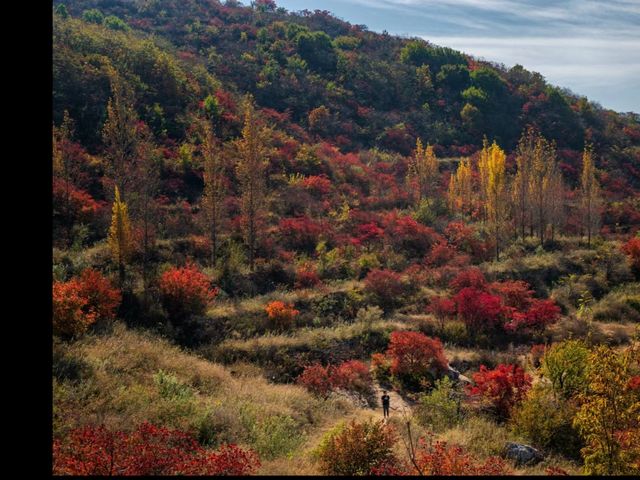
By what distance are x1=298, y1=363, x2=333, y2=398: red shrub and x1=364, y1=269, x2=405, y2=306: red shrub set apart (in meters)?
8.20

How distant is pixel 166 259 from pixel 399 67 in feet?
186

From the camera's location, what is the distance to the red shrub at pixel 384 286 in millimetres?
22734

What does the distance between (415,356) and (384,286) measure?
714 centimetres

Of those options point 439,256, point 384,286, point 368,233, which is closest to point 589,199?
point 439,256

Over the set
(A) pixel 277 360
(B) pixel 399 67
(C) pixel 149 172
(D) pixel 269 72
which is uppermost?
(B) pixel 399 67

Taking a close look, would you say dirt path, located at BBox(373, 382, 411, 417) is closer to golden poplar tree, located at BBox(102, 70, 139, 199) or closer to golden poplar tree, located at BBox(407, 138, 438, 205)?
golden poplar tree, located at BBox(102, 70, 139, 199)

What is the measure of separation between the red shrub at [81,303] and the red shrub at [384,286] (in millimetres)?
12213

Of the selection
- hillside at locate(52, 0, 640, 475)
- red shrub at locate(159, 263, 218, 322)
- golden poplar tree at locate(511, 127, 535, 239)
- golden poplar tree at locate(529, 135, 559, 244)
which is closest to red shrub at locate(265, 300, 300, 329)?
hillside at locate(52, 0, 640, 475)

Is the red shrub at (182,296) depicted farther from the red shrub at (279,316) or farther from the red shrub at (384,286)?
the red shrub at (384,286)

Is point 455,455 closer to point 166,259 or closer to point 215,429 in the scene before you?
point 215,429

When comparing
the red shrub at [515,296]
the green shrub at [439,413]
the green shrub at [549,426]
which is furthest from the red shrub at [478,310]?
the green shrub at [549,426]

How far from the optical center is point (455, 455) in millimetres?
7074

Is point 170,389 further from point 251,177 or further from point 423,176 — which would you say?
point 423,176
